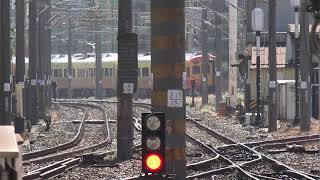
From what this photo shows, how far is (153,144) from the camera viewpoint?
5.38 meters

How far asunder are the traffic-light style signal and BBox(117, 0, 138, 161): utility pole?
339 inches

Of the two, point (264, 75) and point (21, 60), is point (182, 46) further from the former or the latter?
point (264, 75)

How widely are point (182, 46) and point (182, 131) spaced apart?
91 centimetres

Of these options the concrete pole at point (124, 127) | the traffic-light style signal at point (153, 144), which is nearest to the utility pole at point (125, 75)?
the concrete pole at point (124, 127)

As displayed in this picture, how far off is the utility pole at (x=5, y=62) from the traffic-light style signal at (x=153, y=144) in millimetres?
14493

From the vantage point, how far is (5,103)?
1986 cm

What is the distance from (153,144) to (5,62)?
600 inches

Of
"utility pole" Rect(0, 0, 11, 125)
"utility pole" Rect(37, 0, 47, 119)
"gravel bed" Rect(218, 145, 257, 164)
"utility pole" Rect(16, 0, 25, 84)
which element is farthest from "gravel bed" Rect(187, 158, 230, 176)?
"utility pole" Rect(37, 0, 47, 119)

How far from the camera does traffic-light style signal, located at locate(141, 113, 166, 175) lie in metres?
5.29

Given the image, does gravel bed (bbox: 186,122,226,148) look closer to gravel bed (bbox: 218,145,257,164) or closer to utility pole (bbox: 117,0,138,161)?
gravel bed (bbox: 218,145,257,164)

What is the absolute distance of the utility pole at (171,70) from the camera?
685 centimetres

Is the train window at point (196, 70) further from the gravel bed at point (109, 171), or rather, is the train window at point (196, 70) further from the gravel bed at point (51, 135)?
the gravel bed at point (109, 171)

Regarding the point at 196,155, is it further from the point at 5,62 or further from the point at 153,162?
the point at 153,162

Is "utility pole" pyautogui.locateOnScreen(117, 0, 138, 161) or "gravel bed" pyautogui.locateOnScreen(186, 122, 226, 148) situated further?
"gravel bed" pyautogui.locateOnScreen(186, 122, 226, 148)
